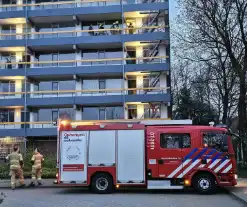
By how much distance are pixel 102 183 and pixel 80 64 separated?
90.5 feet

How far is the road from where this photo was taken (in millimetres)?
13641

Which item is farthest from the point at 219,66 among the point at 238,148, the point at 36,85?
the point at 36,85

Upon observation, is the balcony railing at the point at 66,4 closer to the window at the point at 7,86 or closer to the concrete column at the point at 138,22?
the concrete column at the point at 138,22

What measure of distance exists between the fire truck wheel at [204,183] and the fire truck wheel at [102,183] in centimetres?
331

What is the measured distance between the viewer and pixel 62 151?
17.0m

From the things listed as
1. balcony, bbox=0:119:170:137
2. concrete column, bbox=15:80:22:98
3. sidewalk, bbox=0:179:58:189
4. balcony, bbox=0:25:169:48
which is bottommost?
sidewalk, bbox=0:179:58:189

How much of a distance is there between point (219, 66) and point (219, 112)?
1135cm

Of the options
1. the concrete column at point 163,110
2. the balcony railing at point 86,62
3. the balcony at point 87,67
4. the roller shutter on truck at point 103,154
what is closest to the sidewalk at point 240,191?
the roller shutter on truck at point 103,154

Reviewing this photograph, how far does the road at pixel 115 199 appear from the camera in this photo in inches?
537

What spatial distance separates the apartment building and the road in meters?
23.3

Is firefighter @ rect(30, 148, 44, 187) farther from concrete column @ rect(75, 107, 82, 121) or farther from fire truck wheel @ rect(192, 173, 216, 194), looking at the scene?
concrete column @ rect(75, 107, 82, 121)

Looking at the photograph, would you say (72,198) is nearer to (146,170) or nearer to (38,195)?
(38,195)

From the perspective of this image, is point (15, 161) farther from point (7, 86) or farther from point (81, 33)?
point (81, 33)

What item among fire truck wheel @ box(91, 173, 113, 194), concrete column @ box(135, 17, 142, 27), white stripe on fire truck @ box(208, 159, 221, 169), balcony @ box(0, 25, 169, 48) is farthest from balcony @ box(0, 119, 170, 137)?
white stripe on fire truck @ box(208, 159, 221, 169)
